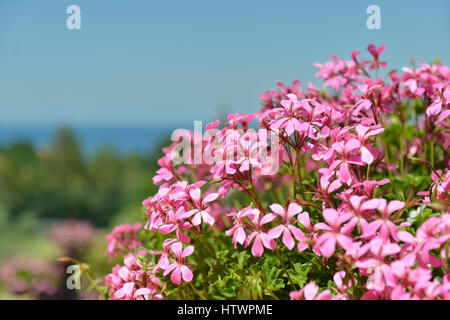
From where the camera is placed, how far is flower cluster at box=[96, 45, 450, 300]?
0.58 metres

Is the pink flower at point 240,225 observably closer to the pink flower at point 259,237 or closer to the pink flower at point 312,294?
the pink flower at point 259,237

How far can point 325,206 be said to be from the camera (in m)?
0.72

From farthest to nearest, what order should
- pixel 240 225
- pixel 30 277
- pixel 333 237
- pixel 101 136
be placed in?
1. pixel 101 136
2. pixel 30 277
3. pixel 240 225
4. pixel 333 237

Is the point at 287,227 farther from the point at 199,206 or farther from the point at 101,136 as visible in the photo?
the point at 101,136

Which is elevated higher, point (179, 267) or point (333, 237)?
point (333, 237)

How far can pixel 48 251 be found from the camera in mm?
5176

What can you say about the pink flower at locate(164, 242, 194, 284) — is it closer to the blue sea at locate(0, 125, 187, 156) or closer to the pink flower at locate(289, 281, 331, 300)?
the pink flower at locate(289, 281, 331, 300)

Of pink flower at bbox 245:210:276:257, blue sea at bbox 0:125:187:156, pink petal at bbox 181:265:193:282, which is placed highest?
pink flower at bbox 245:210:276:257

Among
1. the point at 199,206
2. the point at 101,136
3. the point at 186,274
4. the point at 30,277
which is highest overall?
the point at 199,206

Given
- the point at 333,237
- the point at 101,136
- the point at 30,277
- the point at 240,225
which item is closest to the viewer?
the point at 333,237

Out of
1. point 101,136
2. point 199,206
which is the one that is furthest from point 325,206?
point 101,136

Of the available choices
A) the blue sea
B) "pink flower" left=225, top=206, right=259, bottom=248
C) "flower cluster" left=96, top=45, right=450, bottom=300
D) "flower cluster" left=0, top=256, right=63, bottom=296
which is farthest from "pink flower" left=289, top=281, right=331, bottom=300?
the blue sea
